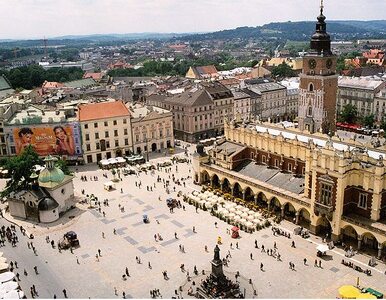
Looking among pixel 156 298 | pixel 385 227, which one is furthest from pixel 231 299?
pixel 385 227

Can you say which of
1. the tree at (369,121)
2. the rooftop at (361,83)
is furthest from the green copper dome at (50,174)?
the rooftop at (361,83)

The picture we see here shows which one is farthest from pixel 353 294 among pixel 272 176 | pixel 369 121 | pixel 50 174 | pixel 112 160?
pixel 369 121

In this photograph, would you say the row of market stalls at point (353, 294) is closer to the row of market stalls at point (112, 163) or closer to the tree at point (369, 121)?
the row of market stalls at point (112, 163)

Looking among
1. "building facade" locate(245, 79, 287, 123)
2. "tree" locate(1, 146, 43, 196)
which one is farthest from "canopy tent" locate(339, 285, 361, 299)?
"building facade" locate(245, 79, 287, 123)

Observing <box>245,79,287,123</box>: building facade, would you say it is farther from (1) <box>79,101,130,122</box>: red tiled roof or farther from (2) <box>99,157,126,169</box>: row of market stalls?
(2) <box>99,157,126,169</box>: row of market stalls

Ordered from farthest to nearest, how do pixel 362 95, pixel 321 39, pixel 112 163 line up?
pixel 362 95 → pixel 112 163 → pixel 321 39

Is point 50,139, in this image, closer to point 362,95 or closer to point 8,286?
point 8,286

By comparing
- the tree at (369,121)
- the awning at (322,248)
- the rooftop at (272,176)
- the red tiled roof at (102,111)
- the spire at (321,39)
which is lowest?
the awning at (322,248)
